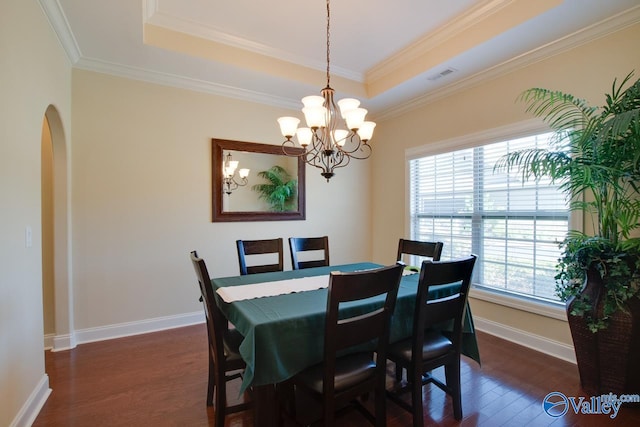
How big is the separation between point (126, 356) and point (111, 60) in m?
2.84

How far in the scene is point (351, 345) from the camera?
150 centimetres

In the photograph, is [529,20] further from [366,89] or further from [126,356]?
[126,356]

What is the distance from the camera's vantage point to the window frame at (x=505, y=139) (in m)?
2.76

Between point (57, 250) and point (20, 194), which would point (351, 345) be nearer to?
point (20, 194)

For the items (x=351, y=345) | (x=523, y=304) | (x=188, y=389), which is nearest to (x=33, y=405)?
(x=188, y=389)

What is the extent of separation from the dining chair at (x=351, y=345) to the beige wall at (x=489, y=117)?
215 centimetres

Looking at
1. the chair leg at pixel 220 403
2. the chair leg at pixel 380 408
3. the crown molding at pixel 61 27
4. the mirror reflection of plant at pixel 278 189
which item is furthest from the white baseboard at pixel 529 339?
the crown molding at pixel 61 27

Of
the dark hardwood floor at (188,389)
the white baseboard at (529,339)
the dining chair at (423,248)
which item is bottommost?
the dark hardwood floor at (188,389)

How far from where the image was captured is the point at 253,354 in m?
1.40

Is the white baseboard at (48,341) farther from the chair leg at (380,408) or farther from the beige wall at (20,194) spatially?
the chair leg at (380,408)

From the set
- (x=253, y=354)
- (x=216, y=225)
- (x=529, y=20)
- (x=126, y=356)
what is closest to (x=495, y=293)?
(x=529, y=20)

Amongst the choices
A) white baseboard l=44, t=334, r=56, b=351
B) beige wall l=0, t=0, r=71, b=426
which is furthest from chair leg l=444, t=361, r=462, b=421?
white baseboard l=44, t=334, r=56, b=351

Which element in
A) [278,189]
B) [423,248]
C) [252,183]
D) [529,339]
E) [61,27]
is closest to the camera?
[61,27]

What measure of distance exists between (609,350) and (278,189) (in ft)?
11.2
